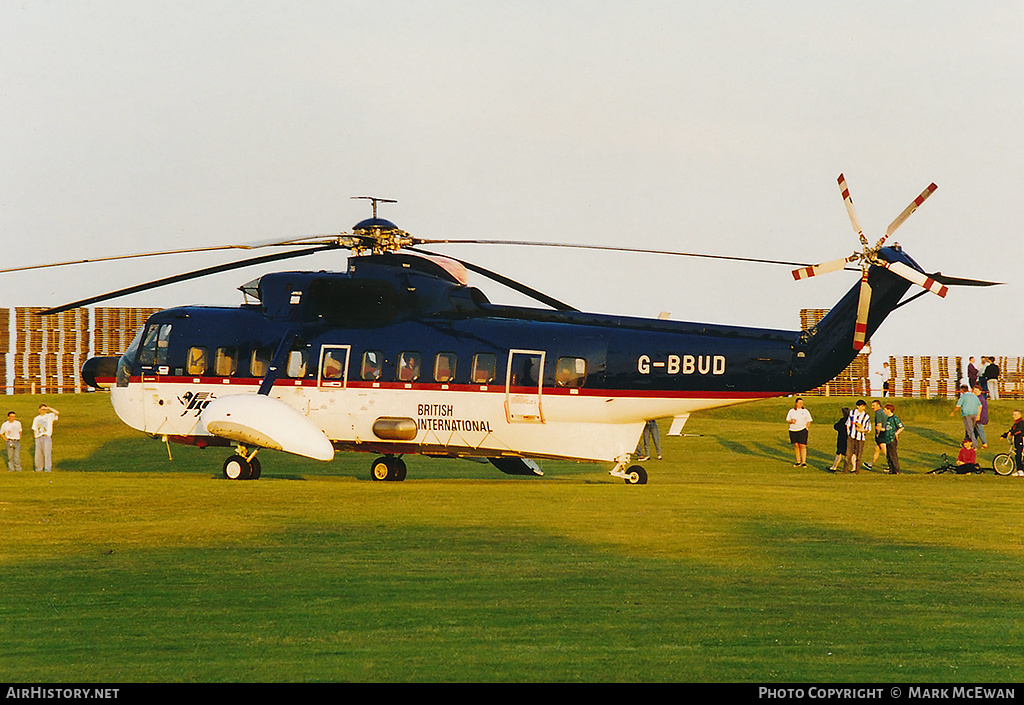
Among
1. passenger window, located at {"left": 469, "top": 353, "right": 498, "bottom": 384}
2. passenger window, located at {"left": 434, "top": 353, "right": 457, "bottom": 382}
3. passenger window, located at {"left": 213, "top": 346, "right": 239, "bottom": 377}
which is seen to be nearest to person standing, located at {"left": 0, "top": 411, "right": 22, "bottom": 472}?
passenger window, located at {"left": 213, "top": 346, "right": 239, "bottom": 377}

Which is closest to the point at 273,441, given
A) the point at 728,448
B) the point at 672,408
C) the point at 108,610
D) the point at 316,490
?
the point at 316,490

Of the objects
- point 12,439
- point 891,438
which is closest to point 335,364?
point 12,439

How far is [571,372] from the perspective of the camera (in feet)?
79.7

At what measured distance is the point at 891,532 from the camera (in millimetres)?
17453

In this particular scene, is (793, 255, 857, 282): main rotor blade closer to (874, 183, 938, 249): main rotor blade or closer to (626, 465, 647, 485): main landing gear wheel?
(874, 183, 938, 249): main rotor blade

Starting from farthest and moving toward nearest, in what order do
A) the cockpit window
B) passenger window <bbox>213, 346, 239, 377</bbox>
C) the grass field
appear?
the cockpit window
passenger window <bbox>213, 346, 239, 377</bbox>
the grass field

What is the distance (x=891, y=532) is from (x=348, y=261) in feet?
43.9

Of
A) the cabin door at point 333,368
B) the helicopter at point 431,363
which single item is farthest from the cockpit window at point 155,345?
the cabin door at point 333,368

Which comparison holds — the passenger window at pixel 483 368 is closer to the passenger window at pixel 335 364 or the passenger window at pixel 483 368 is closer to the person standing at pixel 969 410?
the passenger window at pixel 335 364

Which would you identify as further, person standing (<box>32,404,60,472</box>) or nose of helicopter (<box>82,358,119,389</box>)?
person standing (<box>32,404,60,472</box>)

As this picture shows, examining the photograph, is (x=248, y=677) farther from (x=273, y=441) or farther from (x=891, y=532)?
(x=273, y=441)

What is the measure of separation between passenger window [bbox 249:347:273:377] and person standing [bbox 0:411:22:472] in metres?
7.97

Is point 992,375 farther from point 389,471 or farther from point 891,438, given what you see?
point 389,471

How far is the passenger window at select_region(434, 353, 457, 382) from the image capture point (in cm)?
2517
